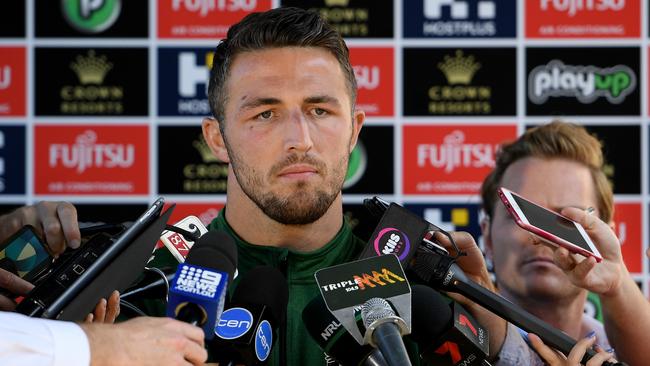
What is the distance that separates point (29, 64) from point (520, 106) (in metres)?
1.73

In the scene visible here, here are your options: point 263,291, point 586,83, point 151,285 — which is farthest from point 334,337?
point 586,83

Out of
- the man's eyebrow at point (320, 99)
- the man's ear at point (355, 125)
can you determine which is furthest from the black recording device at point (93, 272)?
the man's ear at point (355, 125)

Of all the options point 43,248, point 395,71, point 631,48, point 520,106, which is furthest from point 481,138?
point 43,248

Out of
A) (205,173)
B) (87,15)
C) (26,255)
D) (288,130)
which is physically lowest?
(26,255)

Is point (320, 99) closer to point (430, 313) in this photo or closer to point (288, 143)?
point (288, 143)

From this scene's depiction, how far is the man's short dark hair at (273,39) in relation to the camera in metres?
1.75

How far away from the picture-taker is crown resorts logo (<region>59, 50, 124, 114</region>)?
11.0 feet

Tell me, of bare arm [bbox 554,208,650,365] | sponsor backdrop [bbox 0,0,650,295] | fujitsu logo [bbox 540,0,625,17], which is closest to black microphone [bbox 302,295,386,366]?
bare arm [bbox 554,208,650,365]

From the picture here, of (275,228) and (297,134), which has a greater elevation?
(297,134)

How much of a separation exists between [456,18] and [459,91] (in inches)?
10.1

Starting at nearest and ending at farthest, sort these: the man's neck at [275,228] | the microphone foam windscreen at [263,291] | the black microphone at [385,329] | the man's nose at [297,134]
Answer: the black microphone at [385,329]
the microphone foam windscreen at [263,291]
the man's nose at [297,134]
the man's neck at [275,228]

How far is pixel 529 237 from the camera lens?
7.83 feet

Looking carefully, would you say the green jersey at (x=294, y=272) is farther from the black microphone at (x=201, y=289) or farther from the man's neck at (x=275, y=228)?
the black microphone at (x=201, y=289)

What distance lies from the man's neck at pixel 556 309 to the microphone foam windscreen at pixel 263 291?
3.84 feet
